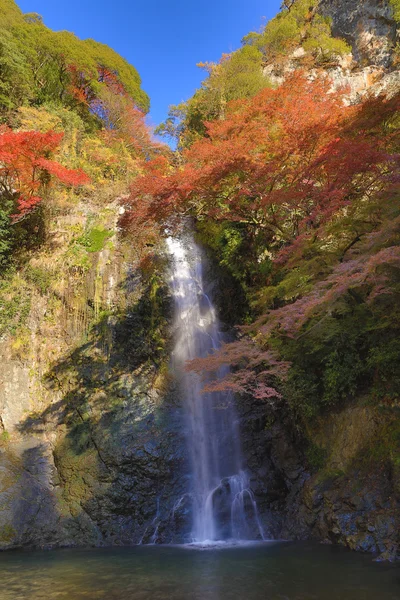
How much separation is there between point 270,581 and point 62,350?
9.59 metres

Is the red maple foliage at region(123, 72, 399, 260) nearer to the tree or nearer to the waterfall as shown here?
the waterfall

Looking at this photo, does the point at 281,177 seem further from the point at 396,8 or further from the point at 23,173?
the point at 396,8

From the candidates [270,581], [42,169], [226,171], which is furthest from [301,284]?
[42,169]

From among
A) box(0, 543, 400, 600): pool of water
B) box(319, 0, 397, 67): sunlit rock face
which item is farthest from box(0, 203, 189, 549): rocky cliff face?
box(319, 0, 397, 67): sunlit rock face

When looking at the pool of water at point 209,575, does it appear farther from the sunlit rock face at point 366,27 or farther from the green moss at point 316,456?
the sunlit rock face at point 366,27

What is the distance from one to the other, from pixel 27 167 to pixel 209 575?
15272 millimetres

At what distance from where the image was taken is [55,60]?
80.6 feet

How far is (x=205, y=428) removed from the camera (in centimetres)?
1209

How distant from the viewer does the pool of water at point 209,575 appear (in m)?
5.64

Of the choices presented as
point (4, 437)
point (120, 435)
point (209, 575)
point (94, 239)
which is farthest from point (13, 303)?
point (209, 575)

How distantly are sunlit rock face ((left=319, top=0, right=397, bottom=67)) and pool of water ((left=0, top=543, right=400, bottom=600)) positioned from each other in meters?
30.2

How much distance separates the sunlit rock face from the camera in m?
26.8

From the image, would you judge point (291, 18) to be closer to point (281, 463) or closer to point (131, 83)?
point (131, 83)

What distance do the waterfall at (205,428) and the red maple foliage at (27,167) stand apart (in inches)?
216
